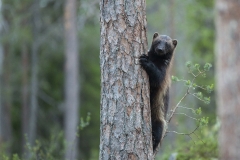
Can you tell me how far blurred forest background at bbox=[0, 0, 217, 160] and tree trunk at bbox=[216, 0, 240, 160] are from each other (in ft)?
54.3

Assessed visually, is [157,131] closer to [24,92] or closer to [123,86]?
[123,86]

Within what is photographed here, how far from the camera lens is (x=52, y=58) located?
26.7 meters

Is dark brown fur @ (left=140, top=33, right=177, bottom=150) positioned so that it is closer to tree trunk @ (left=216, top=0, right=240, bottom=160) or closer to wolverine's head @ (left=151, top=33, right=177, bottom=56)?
wolverine's head @ (left=151, top=33, right=177, bottom=56)

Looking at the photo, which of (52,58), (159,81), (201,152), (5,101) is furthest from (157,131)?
(52,58)

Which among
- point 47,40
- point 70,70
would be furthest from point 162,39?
point 47,40

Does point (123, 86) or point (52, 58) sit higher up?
point (52, 58)

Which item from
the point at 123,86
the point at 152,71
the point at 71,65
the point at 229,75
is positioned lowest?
the point at 229,75

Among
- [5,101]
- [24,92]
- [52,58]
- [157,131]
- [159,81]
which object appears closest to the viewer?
[159,81]

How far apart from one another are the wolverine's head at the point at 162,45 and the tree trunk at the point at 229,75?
320cm

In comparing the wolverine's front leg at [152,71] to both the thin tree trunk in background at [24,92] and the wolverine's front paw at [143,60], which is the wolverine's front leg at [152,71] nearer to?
the wolverine's front paw at [143,60]

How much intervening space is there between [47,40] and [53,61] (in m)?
2.58

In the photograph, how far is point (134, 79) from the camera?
5.95m

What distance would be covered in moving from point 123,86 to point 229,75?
2.14m

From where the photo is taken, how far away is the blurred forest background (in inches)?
896
